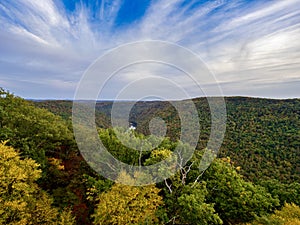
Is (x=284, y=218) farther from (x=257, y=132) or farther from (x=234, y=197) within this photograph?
(x=257, y=132)

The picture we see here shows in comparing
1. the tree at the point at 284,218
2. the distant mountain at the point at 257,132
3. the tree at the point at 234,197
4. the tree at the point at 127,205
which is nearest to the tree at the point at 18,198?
the tree at the point at 127,205

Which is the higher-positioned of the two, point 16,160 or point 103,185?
point 16,160

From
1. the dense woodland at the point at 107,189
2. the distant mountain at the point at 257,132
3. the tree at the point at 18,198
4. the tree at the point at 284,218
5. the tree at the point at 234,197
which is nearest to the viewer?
the tree at the point at 18,198

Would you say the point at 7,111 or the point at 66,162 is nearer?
the point at 7,111

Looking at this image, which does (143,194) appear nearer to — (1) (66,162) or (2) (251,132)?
(1) (66,162)

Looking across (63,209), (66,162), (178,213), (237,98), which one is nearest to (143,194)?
(178,213)

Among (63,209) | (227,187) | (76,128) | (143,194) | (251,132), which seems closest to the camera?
(143,194)

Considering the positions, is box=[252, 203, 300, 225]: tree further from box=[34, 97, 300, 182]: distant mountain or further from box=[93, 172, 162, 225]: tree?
box=[34, 97, 300, 182]: distant mountain

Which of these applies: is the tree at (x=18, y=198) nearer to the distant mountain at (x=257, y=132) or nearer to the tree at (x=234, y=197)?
the distant mountain at (x=257, y=132)
